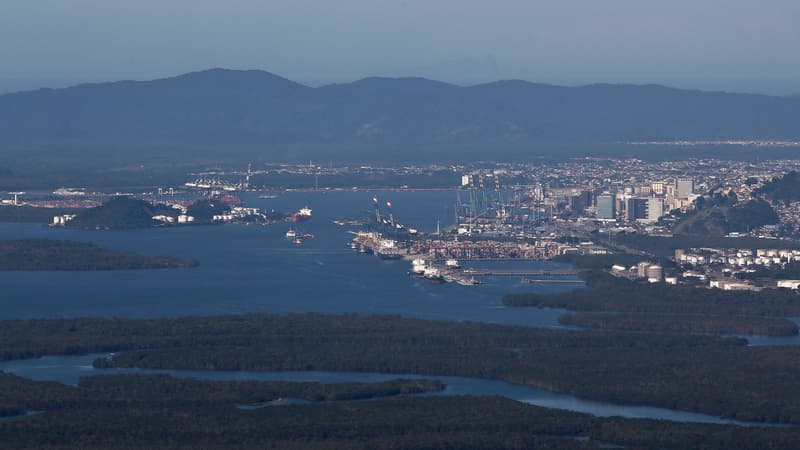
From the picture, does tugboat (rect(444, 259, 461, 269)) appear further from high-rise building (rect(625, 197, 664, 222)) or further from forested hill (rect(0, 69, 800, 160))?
forested hill (rect(0, 69, 800, 160))

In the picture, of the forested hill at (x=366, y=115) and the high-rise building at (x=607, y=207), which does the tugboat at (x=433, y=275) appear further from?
the forested hill at (x=366, y=115)

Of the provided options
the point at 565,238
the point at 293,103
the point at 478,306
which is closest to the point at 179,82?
the point at 293,103

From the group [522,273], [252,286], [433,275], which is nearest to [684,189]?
[522,273]

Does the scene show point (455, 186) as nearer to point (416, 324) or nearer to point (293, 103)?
point (416, 324)

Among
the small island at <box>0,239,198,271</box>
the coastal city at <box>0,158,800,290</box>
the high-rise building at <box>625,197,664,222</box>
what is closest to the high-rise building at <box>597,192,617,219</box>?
the coastal city at <box>0,158,800,290</box>

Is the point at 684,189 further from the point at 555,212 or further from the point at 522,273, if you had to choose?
the point at 522,273

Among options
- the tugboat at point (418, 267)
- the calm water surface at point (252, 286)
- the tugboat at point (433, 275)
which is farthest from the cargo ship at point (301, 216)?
the tugboat at point (433, 275)
